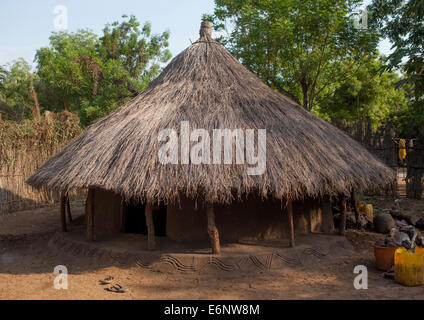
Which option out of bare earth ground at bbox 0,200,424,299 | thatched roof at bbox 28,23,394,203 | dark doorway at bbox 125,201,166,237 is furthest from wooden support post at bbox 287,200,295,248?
dark doorway at bbox 125,201,166,237

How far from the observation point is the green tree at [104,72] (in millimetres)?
13984

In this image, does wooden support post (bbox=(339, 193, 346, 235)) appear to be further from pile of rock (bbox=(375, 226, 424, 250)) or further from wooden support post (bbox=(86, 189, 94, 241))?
wooden support post (bbox=(86, 189, 94, 241))

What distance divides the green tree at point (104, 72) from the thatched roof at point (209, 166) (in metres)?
6.52

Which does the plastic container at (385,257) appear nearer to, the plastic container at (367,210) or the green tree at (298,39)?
the plastic container at (367,210)

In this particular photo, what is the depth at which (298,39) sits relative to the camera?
11.6 meters

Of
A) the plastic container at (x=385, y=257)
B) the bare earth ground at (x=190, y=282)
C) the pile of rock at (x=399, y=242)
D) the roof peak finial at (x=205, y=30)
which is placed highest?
the roof peak finial at (x=205, y=30)

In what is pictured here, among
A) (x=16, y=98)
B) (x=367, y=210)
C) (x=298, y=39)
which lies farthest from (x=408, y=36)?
(x=16, y=98)

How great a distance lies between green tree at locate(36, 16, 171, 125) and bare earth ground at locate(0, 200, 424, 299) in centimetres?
827

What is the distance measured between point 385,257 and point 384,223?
258 cm

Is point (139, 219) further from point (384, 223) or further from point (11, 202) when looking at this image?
point (384, 223)

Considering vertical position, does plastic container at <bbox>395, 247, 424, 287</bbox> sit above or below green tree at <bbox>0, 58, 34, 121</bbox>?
below

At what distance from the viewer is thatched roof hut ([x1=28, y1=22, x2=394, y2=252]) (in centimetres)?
515

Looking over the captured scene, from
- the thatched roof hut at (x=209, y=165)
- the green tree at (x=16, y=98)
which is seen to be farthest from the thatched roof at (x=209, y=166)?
the green tree at (x=16, y=98)
